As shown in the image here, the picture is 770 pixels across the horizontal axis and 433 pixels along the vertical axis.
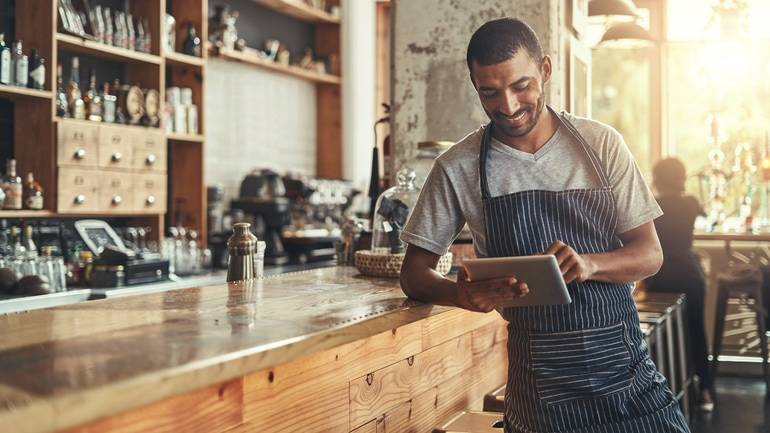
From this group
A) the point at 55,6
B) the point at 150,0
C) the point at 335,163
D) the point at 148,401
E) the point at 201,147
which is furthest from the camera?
the point at 335,163

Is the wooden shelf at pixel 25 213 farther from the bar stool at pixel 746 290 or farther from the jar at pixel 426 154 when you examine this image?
the bar stool at pixel 746 290

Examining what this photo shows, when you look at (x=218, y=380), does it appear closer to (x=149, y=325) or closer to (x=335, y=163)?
(x=149, y=325)

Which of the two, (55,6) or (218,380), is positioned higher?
(55,6)

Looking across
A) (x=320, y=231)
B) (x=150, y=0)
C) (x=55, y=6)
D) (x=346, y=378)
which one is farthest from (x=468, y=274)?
(x=320, y=231)

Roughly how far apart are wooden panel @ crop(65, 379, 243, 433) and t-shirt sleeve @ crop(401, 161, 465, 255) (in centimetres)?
53

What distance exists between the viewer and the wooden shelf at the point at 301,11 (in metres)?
7.20

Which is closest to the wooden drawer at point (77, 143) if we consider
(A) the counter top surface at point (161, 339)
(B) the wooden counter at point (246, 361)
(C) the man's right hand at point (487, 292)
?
(B) the wooden counter at point (246, 361)

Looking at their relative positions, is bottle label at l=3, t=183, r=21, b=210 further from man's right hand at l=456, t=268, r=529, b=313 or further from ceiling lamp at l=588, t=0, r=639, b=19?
man's right hand at l=456, t=268, r=529, b=313

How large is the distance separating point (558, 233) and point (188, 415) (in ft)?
2.80

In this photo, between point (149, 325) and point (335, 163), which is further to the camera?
point (335, 163)

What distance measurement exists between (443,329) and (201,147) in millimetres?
3724

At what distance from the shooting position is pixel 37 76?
15.5ft

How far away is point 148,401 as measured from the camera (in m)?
1.26

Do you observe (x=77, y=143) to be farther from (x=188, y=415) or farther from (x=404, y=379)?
(x=188, y=415)
